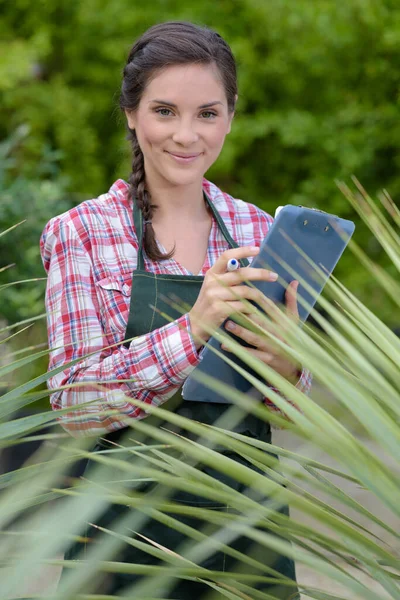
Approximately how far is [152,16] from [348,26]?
1240 millimetres

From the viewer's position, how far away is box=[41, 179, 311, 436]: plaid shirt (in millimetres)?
1352

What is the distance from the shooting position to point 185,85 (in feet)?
4.78

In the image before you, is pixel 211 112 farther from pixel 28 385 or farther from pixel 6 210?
pixel 6 210

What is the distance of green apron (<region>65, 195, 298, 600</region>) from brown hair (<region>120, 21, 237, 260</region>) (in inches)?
1.2

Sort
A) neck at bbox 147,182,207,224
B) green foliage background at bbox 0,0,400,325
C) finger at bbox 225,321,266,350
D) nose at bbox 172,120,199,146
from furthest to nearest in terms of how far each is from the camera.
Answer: green foliage background at bbox 0,0,400,325 → neck at bbox 147,182,207,224 → nose at bbox 172,120,199,146 → finger at bbox 225,321,266,350

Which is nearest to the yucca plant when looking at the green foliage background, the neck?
the neck

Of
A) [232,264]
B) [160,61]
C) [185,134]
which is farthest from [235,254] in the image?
[160,61]

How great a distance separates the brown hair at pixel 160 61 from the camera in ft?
4.85

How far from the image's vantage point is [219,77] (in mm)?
1507

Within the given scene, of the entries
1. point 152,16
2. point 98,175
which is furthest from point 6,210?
point 152,16

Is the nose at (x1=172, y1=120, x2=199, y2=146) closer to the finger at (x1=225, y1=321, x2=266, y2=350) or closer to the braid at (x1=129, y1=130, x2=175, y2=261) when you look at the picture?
the braid at (x1=129, y1=130, x2=175, y2=261)

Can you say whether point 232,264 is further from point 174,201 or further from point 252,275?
point 174,201

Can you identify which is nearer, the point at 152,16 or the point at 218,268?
the point at 218,268

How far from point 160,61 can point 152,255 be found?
0.35 m
